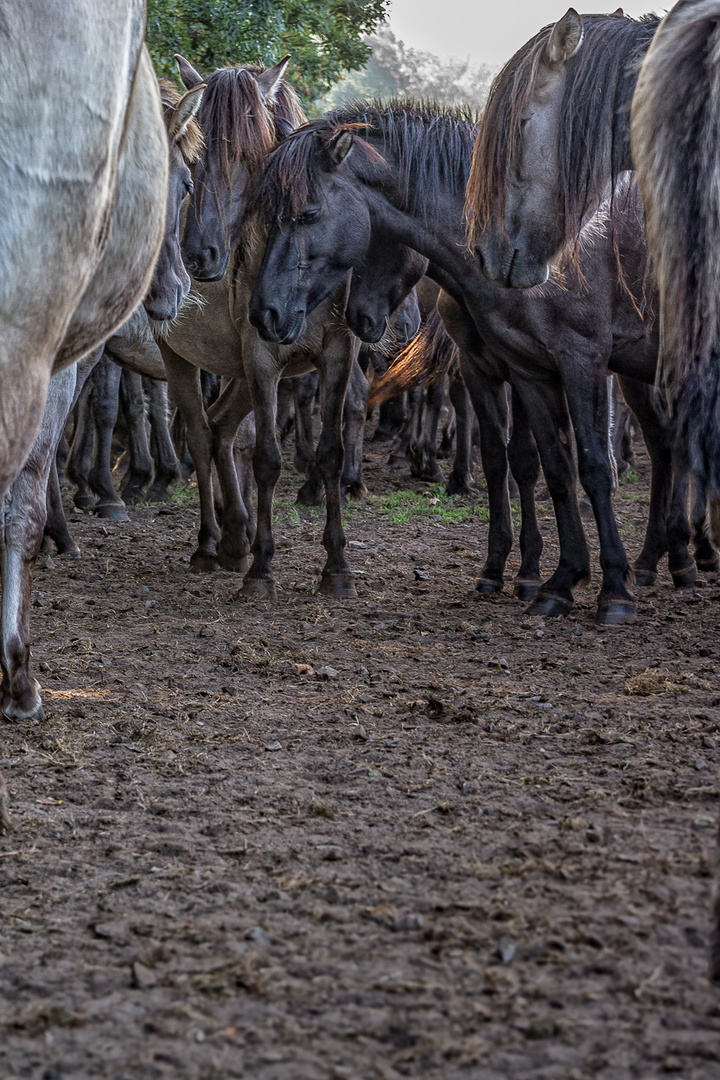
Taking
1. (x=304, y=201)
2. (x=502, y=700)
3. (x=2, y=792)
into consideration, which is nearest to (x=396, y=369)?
(x=304, y=201)

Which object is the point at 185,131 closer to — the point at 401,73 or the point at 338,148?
the point at 338,148

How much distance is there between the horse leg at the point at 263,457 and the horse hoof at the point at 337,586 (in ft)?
1.07

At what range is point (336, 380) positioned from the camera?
249 inches

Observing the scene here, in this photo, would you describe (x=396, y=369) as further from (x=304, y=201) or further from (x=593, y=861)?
(x=593, y=861)

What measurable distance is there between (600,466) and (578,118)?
1.75m

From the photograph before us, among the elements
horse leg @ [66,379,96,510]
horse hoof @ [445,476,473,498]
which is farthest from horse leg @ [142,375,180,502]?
horse hoof @ [445,476,473,498]

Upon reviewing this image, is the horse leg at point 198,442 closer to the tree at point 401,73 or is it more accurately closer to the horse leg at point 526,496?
the horse leg at point 526,496

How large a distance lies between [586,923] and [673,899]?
0.73 feet

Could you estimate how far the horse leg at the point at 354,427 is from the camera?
8.48m

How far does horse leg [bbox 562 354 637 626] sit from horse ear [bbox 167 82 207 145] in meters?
2.30

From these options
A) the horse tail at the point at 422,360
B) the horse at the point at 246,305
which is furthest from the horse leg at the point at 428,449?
the horse at the point at 246,305

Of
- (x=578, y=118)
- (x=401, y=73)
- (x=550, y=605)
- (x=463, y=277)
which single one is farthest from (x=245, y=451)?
(x=401, y=73)

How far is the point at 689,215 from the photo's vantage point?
2424 millimetres

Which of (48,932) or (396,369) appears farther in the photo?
(396,369)
